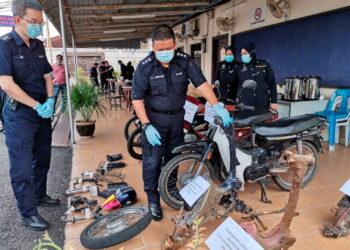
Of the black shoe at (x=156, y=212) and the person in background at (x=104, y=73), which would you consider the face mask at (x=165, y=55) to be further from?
the person in background at (x=104, y=73)

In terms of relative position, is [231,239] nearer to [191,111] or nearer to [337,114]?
[191,111]

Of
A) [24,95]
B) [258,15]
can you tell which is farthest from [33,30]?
[258,15]

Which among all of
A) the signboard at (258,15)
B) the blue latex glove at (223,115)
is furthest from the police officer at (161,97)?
the signboard at (258,15)

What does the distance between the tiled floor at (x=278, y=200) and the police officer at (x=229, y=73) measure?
1.52 m

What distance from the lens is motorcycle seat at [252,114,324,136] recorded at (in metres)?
2.45

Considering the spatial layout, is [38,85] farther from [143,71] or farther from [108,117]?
[108,117]

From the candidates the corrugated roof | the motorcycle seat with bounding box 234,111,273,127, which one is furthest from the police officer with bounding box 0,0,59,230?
the corrugated roof

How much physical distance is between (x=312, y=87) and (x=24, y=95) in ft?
13.4

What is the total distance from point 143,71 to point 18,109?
101cm

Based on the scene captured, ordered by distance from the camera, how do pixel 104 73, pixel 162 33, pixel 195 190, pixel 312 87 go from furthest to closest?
pixel 104 73, pixel 312 87, pixel 162 33, pixel 195 190

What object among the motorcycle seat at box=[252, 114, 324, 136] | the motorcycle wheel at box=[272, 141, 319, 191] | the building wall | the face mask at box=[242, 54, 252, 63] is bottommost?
the motorcycle wheel at box=[272, 141, 319, 191]

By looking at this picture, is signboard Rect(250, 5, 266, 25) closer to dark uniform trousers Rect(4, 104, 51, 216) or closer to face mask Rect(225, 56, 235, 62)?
face mask Rect(225, 56, 235, 62)

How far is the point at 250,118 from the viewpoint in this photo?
248 cm

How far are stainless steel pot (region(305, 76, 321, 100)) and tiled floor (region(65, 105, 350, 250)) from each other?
90 centimetres
